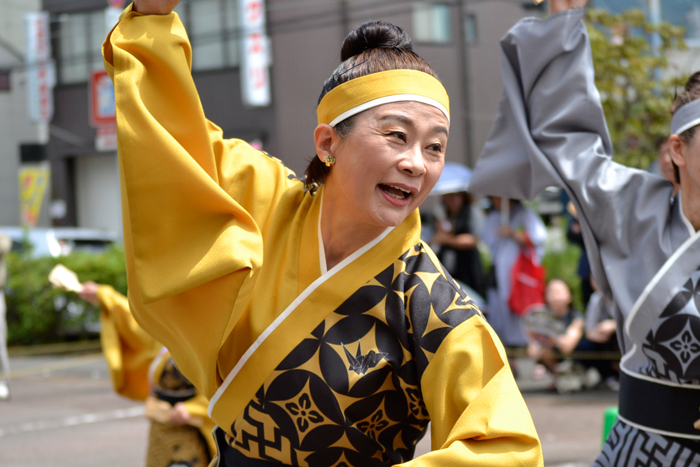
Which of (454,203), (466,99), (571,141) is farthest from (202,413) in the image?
(466,99)

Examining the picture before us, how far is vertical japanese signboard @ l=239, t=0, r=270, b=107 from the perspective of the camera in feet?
49.1

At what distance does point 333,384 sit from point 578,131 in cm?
112

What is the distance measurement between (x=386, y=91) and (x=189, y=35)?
16.4 m

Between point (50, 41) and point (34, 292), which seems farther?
point (50, 41)

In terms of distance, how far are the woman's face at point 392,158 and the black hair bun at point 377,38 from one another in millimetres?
189

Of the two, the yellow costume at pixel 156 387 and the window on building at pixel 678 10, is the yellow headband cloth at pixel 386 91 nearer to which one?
the yellow costume at pixel 156 387

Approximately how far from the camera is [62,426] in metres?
6.12

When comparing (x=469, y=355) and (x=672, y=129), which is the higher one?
(x=672, y=129)

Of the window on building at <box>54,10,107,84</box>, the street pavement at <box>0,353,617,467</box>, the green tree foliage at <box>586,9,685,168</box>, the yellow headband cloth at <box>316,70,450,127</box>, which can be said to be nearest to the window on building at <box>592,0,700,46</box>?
the green tree foliage at <box>586,9,685,168</box>

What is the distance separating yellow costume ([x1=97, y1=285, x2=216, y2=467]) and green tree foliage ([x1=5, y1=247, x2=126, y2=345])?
20.7ft

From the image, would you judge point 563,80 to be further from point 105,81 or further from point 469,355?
point 105,81

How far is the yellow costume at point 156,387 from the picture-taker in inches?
126

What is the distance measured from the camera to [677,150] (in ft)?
6.91

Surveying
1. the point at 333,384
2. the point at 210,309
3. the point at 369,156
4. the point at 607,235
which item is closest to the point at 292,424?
the point at 333,384
